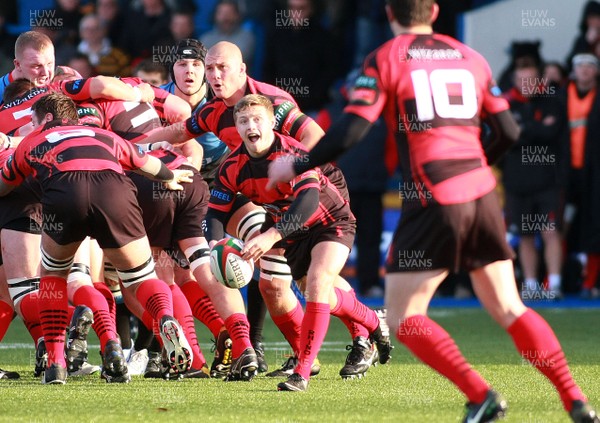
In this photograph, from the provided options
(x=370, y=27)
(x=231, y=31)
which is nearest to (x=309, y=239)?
(x=231, y=31)

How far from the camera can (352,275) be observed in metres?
16.1

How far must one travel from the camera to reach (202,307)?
9.03 meters

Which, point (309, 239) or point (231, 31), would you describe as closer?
point (309, 239)

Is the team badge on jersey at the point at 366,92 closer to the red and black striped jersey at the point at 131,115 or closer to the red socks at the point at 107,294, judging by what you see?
the red socks at the point at 107,294

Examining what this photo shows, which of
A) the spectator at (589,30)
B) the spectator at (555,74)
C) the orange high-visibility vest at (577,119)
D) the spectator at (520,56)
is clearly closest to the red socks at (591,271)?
the orange high-visibility vest at (577,119)

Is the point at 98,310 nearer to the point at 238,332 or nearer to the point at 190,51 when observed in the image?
the point at 238,332

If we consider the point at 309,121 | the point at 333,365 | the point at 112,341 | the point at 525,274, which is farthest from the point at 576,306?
the point at 112,341

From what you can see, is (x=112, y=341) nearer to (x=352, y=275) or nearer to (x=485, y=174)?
(x=485, y=174)

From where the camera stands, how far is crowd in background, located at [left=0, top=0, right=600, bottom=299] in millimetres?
14773

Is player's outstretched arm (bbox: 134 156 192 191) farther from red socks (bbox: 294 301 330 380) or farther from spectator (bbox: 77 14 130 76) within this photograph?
spectator (bbox: 77 14 130 76)

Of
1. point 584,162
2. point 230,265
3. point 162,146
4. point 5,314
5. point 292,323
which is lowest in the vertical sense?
point 292,323

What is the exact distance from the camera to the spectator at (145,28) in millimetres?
15609

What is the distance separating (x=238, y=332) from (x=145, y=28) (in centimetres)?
820

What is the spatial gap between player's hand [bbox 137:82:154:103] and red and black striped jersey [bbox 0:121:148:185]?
1321 millimetres
